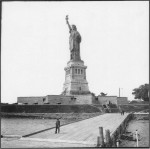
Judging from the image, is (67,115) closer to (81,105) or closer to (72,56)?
(81,105)

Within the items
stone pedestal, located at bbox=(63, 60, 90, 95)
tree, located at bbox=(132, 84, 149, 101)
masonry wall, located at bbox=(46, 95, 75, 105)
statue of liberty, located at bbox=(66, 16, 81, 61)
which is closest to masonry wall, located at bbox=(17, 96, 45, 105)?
masonry wall, located at bbox=(46, 95, 75, 105)

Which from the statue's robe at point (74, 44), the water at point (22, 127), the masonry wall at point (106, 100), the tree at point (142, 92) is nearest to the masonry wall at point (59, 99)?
the masonry wall at point (106, 100)

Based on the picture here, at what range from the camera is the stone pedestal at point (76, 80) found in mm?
66188

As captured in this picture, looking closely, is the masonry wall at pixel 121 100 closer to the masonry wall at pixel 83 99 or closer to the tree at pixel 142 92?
the tree at pixel 142 92

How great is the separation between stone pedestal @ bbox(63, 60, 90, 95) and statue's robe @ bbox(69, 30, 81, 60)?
220 centimetres

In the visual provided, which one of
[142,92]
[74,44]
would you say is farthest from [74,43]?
[142,92]

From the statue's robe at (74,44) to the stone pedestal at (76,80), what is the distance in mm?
2198

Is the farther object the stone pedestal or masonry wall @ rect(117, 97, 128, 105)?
masonry wall @ rect(117, 97, 128, 105)

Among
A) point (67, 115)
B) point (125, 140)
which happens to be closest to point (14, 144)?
point (125, 140)

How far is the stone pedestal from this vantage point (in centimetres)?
6619

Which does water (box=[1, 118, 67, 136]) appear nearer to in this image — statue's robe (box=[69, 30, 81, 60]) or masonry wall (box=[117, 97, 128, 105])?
statue's robe (box=[69, 30, 81, 60])

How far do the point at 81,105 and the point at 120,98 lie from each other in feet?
55.3

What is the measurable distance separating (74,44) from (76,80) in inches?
419

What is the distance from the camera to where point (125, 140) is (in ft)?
81.6
